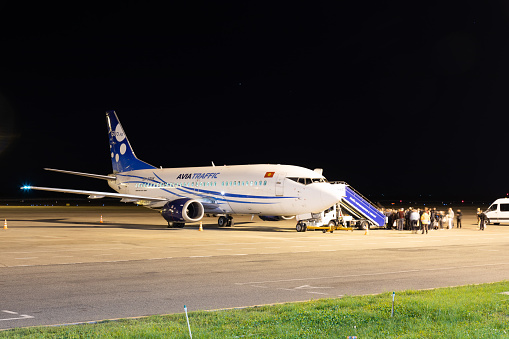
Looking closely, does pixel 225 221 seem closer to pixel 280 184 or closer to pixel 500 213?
pixel 280 184

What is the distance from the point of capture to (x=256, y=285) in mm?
13320

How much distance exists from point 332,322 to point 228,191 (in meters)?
27.9

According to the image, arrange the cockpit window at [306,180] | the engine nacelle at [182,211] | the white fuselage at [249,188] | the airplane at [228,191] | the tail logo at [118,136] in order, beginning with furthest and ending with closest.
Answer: the tail logo at [118,136]
the engine nacelle at [182,211]
the cockpit window at [306,180]
the airplane at [228,191]
the white fuselage at [249,188]

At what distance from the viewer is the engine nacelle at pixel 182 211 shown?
35094 millimetres

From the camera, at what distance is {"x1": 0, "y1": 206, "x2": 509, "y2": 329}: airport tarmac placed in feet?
36.3

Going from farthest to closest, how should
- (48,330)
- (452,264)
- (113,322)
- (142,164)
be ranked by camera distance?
(142,164) → (452,264) → (113,322) → (48,330)

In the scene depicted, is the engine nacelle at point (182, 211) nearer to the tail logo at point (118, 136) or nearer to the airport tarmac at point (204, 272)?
the airport tarmac at point (204, 272)

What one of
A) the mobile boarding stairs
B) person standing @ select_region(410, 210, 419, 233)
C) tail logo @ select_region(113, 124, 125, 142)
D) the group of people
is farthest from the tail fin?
person standing @ select_region(410, 210, 419, 233)

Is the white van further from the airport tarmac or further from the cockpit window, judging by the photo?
the airport tarmac

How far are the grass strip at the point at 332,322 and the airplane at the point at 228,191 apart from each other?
73.0ft

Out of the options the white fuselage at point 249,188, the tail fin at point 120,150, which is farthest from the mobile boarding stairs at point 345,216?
the tail fin at point 120,150

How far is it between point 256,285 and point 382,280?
2.98 meters

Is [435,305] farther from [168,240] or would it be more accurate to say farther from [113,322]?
[168,240]

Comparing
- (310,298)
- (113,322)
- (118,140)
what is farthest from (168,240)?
(118,140)
